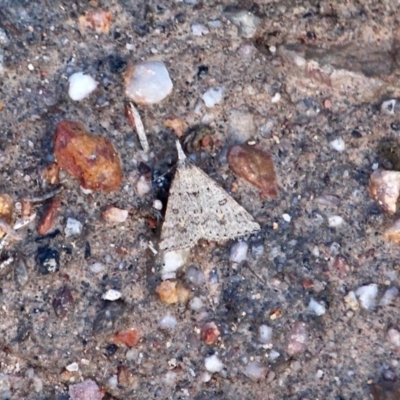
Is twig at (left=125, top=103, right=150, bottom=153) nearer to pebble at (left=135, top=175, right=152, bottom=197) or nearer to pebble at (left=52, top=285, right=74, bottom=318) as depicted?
pebble at (left=135, top=175, right=152, bottom=197)

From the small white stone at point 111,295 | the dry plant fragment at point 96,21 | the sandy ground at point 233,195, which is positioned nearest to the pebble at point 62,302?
the sandy ground at point 233,195

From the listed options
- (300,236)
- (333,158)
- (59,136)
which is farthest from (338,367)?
(59,136)

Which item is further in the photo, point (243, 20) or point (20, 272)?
point (243, 20)

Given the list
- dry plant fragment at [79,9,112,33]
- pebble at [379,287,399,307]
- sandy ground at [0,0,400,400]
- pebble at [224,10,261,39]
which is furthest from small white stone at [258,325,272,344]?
dry plant fragment at [79,9,112,33]

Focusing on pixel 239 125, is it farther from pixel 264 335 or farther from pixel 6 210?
pixel 6 210

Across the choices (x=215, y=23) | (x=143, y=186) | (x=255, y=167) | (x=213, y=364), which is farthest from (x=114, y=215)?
(x=215, y=23)

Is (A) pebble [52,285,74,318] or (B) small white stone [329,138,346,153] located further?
(B) small white stone [329,138,346,153]
